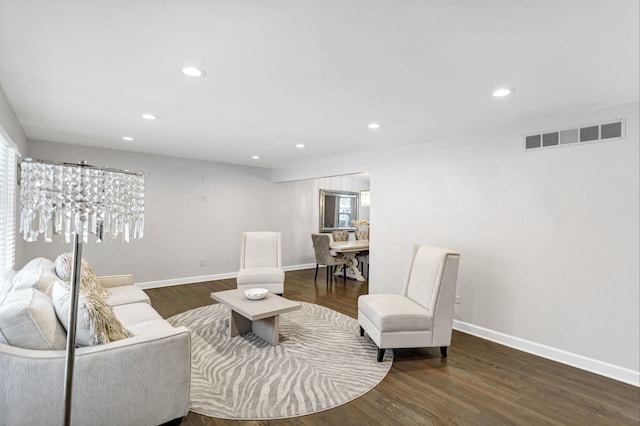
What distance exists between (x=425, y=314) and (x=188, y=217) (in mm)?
4690

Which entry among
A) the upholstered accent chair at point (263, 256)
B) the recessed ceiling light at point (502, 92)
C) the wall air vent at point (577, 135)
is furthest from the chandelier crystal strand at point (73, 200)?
the wall air vent at point (577, 135)

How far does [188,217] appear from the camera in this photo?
5.93m

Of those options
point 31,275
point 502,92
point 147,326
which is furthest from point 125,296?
point 502,92

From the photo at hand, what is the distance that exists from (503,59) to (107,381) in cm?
303

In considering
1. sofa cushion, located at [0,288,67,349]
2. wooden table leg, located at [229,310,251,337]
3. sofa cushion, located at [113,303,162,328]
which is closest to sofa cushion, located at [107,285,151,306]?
sofa cushion, located at [113,303,162,328]

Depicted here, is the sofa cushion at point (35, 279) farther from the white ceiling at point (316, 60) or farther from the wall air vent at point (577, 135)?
the wall air vent at point (577, 135)

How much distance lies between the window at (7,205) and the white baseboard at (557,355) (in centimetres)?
493

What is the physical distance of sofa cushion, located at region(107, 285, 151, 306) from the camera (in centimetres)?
310

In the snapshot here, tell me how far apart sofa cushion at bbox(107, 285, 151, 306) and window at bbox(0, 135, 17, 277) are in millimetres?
965

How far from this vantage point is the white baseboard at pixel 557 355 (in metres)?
2.66

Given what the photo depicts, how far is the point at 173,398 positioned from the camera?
1.97 meters

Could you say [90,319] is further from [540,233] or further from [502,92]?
Answer: [540,233]

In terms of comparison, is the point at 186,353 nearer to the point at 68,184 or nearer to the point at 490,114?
the point at 68,184

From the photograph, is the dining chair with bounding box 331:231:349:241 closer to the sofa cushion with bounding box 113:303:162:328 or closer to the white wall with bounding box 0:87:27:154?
the sofa cushion with bounding box 113:303:162:328
